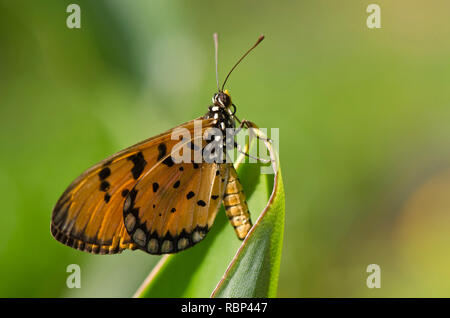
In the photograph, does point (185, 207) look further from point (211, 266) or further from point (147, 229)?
point (211, 266)

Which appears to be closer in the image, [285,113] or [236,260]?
[236,260]

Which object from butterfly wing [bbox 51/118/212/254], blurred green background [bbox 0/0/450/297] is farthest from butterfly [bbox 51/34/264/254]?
blurred green background [bbox 0/0/450/297]

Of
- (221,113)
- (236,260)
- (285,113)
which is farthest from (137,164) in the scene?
(285,113)

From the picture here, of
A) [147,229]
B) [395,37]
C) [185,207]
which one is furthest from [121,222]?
[395,37]

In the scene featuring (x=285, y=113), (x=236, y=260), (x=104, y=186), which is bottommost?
(x=236, y=260)

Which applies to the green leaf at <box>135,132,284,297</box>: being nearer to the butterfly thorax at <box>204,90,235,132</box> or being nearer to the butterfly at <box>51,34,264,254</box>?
the butterfly at <box>51,34,264,254</box>

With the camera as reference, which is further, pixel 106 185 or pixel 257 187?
pixel 106 185

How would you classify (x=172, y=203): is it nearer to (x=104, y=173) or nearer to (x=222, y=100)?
(x=104, y=173)
